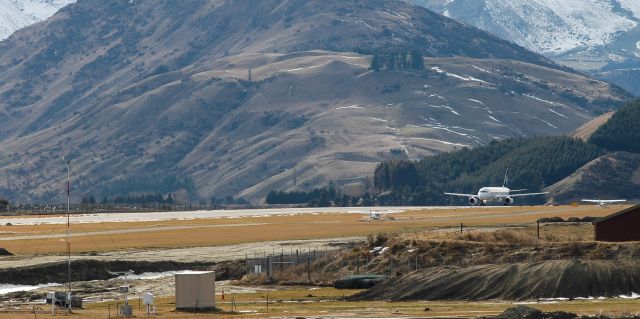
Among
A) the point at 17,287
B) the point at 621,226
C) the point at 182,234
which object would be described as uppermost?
the point at 182,234

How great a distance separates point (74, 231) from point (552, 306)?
109m

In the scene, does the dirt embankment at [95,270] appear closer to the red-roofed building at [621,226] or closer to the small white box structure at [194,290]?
the small white box structure at [194,290]

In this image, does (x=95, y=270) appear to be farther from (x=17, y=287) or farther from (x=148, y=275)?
(x=17, y=287)

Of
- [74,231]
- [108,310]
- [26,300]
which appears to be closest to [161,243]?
[74,231]

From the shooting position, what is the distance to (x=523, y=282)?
95.1 metres

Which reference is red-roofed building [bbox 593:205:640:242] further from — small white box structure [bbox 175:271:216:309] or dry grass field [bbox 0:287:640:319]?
small white box structure [bbox 175:271:216:309]

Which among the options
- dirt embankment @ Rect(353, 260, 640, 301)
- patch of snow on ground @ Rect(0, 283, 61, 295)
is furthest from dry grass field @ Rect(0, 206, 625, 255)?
dirt embankment @ Rect(353, 260, 640, 301)

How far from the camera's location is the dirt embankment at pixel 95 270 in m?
114

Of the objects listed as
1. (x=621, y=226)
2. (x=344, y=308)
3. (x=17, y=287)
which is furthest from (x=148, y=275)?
(x=621, y=226)

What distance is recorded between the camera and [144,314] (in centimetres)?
8656

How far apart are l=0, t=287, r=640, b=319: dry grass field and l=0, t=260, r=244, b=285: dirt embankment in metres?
17.5

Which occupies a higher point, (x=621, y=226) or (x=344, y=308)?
(x=621, y=226)

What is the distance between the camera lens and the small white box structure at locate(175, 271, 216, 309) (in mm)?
90312

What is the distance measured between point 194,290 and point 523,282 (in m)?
21.4
